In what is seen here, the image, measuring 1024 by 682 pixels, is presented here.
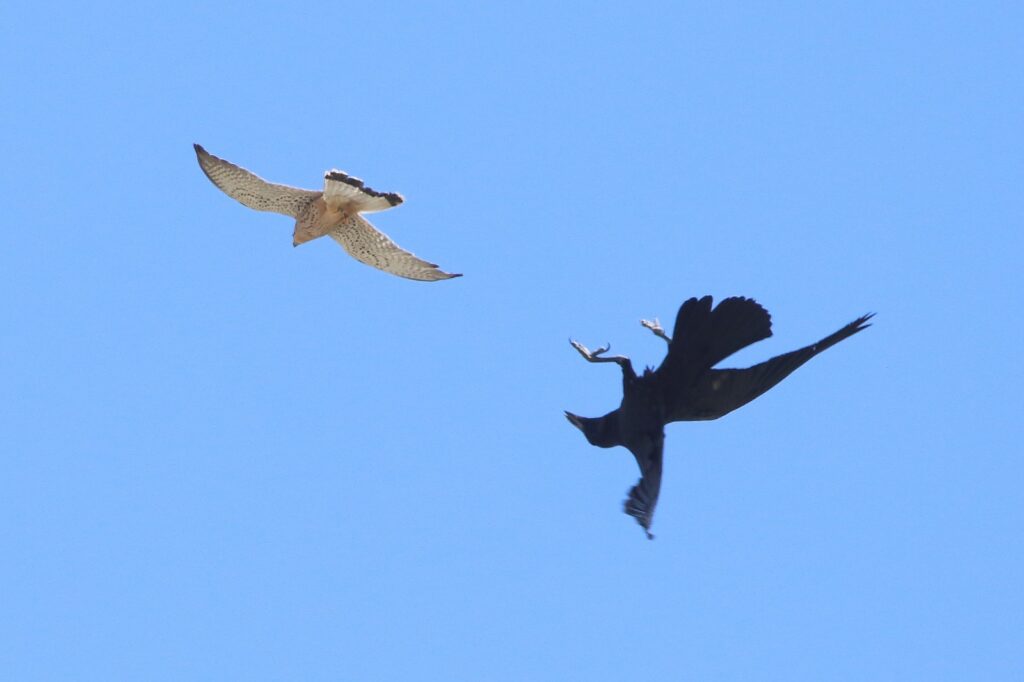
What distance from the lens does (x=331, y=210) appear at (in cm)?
1377

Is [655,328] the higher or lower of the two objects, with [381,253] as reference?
lower

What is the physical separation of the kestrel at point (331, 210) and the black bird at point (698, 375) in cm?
414

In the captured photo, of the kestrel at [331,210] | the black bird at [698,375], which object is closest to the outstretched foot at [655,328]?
the black bird at [698,375]

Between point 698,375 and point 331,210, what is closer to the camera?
point 698,375

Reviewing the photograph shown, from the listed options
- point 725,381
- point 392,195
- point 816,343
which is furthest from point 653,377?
point 392,195

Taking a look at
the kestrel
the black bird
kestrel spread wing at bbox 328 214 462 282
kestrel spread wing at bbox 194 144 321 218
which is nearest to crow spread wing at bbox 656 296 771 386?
the black bird

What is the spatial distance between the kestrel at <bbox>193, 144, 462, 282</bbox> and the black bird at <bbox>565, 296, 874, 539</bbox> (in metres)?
4.14

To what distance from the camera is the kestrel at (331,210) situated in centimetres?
1356

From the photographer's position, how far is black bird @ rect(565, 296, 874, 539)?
9.66 metres

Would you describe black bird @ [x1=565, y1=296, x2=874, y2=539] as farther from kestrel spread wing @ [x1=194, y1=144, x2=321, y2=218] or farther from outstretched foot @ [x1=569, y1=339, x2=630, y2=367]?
kestrel spread wing @ [x1=194, y1=144, x2=321, y2=218]

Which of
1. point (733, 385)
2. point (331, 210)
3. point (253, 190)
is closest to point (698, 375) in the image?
point (733, 385)

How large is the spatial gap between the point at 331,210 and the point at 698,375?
506 cm

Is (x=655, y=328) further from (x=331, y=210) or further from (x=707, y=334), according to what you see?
(x=331, y=210)

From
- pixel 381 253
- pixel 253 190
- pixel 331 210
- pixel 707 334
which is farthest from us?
pixel 381 253
